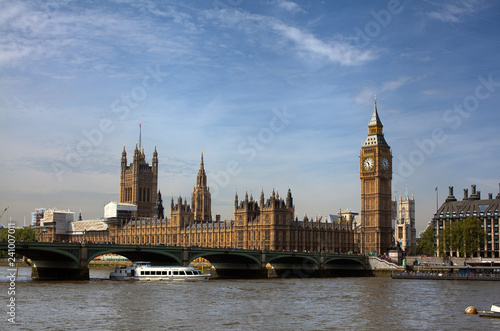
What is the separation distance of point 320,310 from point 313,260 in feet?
204

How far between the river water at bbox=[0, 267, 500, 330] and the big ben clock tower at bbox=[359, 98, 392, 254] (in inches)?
2987

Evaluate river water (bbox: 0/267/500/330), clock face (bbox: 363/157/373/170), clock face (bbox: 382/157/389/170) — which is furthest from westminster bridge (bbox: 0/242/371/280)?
clock face (bbox: 382/157/389/170)

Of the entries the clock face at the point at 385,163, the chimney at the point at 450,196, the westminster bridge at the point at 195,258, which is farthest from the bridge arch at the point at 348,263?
the chimney at the point at 450,196

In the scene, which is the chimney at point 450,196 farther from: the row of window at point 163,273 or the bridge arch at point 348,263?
the row of window at point 163,273

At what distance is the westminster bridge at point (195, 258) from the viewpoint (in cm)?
8975

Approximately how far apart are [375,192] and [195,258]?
6610 centimetres

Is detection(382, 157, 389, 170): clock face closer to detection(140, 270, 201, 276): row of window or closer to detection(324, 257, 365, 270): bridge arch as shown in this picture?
detection(324, 257, 365, 270): bridge arch

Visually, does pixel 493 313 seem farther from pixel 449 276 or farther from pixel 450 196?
pixel 450 196

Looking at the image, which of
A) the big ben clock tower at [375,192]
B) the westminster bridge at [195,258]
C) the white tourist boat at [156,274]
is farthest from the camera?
the big ben clock tower at [375,192]

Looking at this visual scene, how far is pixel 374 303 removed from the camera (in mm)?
65562

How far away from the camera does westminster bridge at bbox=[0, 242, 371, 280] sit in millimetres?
89750

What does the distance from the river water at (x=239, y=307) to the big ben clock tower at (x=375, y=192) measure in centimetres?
7586

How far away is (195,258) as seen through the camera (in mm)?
105250

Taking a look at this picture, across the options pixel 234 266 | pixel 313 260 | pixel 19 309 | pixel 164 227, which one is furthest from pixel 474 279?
pixel 164 227
